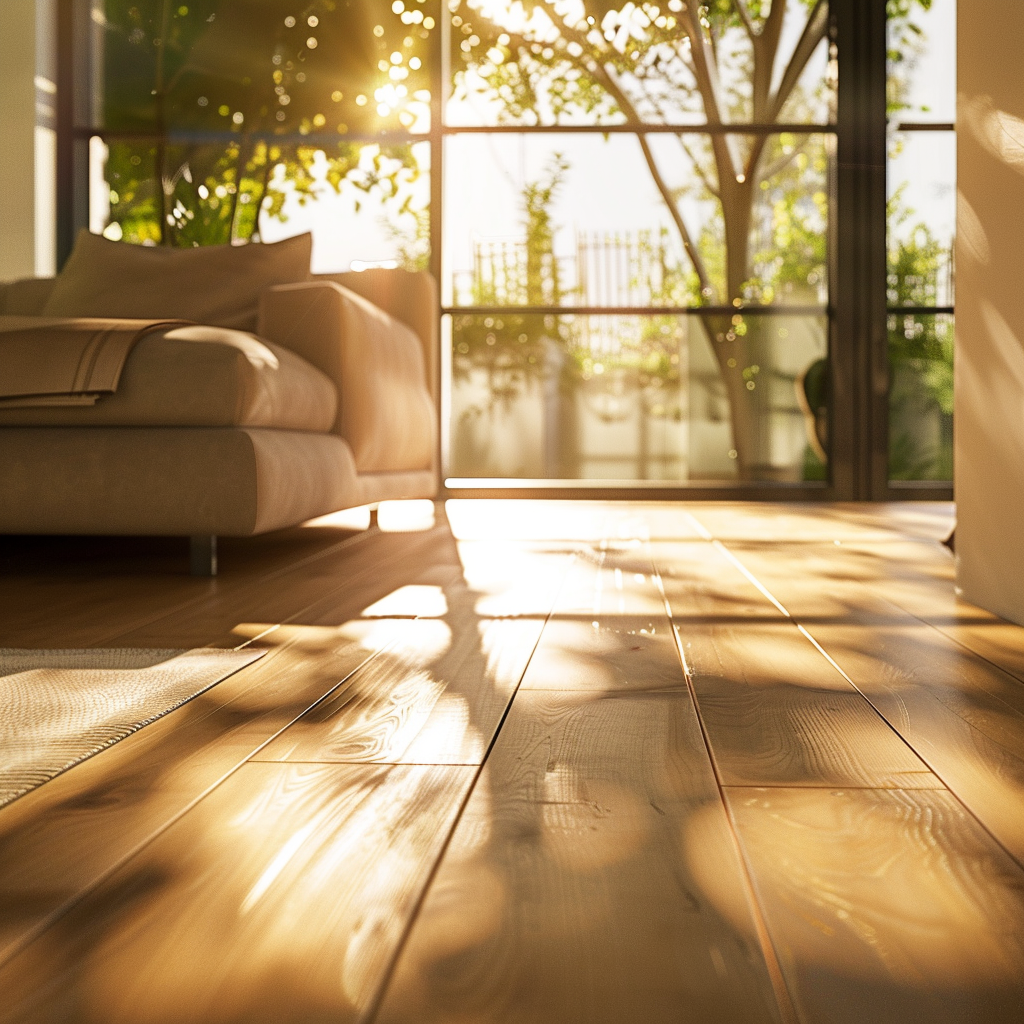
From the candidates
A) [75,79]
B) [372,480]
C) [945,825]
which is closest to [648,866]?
[945,825]

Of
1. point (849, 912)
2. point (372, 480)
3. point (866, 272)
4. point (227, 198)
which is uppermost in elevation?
point (227, 198)

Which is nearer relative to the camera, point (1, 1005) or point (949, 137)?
point (1, 1005)

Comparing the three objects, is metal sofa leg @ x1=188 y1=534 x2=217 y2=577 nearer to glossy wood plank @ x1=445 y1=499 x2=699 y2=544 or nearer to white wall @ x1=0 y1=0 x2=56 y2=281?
glossy wood plank @ x1=445 y1=499 x2=699 y2=544

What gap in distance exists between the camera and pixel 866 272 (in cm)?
483

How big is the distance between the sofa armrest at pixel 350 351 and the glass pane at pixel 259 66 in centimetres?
224

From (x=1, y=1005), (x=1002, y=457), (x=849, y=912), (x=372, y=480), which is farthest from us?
(x=372, y=480)

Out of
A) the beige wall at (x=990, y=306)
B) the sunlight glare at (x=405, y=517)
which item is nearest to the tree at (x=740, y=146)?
the sunlight glare at (x=405, y=517)

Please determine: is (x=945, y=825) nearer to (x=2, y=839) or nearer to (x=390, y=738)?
(x=390, y=738)

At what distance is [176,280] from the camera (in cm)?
304

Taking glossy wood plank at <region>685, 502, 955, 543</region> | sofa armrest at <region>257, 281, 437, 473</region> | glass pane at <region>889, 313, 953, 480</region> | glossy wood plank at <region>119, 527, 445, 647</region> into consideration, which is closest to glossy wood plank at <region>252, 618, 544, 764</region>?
glossy wood plank at <region>119, 527, 445, 647</region>

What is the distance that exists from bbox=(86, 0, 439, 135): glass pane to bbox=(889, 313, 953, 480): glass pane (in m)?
2.41

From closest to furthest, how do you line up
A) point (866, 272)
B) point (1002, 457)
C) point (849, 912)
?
point (849, 912) < point (1002, 457) < point (866, 272)

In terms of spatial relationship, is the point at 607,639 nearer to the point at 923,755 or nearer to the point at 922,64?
the point at 923,755

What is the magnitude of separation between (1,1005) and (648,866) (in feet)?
1.16
